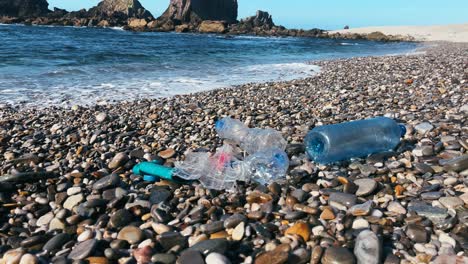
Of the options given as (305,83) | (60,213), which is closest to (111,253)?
(60,213)

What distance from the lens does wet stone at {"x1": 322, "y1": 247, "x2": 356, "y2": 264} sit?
196 cm

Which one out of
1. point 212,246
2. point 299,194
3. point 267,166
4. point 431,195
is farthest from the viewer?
point 267,166

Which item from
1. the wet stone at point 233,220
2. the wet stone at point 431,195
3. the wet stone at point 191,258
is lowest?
the wet stone at point 191,258

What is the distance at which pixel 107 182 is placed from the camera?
120 inches

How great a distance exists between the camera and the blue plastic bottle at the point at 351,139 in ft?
11.4

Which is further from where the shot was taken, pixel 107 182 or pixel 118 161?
pixel 118 161

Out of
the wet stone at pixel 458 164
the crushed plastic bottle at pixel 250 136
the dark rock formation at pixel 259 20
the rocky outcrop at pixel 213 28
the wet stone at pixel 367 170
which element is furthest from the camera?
Answer: the dark rock formation at pixel 259 20

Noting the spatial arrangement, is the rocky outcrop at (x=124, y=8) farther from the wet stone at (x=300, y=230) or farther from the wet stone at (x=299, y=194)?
the wet stone at (x=300, y=230)

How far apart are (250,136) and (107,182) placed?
1.77 metres

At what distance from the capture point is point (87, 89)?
8.77 metres

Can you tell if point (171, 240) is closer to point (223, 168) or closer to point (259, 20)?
point (223, 168)

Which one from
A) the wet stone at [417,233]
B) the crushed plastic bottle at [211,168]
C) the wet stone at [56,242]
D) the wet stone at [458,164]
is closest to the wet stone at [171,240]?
the wet stone at [56,242]

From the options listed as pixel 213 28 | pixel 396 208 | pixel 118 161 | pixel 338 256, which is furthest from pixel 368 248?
pixel 213 28

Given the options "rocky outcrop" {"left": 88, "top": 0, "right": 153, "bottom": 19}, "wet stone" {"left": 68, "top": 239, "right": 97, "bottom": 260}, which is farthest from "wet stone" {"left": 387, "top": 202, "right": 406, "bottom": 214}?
"rocky outcrop" {"left": 88, "top": 0, "right": 153, "bottom": 19}
